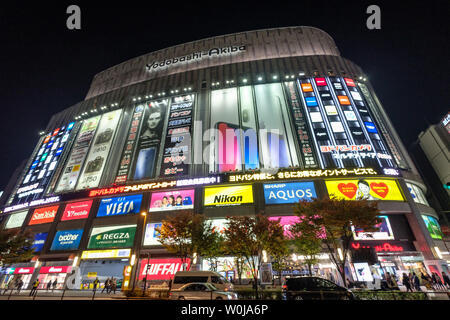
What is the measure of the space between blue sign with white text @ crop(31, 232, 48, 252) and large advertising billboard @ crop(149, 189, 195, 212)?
735 inches

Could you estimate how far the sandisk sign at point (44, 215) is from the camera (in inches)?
1427

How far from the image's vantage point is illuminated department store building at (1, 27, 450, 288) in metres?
29.7

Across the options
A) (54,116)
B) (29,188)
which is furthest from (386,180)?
(54,116)

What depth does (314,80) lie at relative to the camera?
4325cm

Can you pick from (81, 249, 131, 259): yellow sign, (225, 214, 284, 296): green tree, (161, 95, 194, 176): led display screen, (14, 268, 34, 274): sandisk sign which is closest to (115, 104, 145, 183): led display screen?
(161, 95, 194, 176): led display screen

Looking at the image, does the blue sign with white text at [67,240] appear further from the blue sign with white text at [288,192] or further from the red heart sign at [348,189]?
the red heart sign at [348,189]

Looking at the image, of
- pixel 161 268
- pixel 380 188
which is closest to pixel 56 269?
pixel 161 268

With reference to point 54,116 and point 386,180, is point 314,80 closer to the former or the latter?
point 386,180

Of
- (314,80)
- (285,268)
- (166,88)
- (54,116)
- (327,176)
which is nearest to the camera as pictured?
(285,268)

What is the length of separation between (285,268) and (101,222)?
27559 mm

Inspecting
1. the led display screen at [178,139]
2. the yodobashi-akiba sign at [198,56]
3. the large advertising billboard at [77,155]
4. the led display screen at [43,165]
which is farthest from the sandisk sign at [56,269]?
the yodobashi-akiba sign at [198,56]

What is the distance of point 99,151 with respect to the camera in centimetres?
4234
